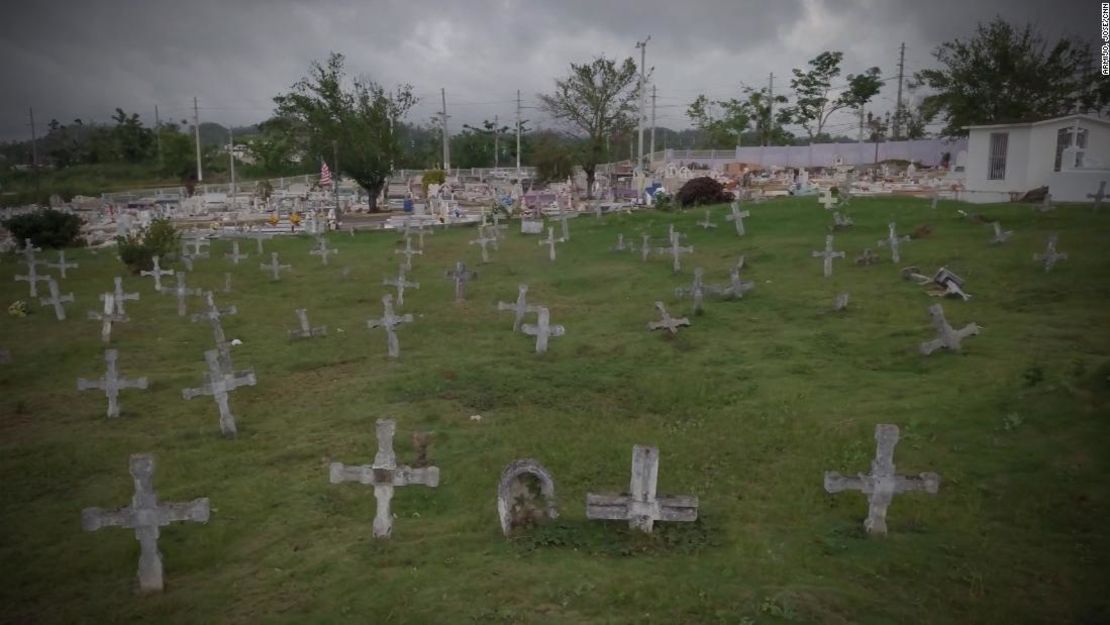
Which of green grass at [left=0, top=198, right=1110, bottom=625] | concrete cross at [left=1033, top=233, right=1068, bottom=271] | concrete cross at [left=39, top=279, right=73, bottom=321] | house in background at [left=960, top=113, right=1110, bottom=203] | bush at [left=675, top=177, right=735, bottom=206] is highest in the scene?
house in background at [left=960, top=113, right=1110, bottom=203]

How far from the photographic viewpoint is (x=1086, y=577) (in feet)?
23.4

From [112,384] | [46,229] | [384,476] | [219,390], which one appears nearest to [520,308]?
[219,390]

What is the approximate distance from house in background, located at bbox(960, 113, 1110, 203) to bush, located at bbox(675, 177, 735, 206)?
10.9m

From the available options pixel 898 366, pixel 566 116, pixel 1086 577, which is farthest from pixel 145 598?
pixel 566 116

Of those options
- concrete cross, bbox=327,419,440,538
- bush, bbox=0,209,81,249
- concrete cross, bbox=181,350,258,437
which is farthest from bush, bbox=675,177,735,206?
concrete cross, bbox=327,419,440,538

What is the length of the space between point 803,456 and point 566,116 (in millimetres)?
49907

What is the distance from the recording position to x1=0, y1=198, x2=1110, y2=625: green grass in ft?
23.7

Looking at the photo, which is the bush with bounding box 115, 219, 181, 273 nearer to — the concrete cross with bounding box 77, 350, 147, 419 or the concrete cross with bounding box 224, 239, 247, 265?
the concrete cross with bounding box 224, 239, 247, 265

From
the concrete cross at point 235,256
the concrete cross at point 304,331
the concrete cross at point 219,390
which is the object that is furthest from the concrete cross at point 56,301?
the concrete cross at point 219,390

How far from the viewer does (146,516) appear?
26.0 ft

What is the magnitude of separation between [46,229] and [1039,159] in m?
41.3

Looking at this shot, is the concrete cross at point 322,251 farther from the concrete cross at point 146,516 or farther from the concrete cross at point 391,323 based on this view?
A: the concrete cross at point 146,516

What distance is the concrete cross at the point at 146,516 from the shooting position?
7.81m

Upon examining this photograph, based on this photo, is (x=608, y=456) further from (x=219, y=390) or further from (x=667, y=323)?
(x=667, y=323)
